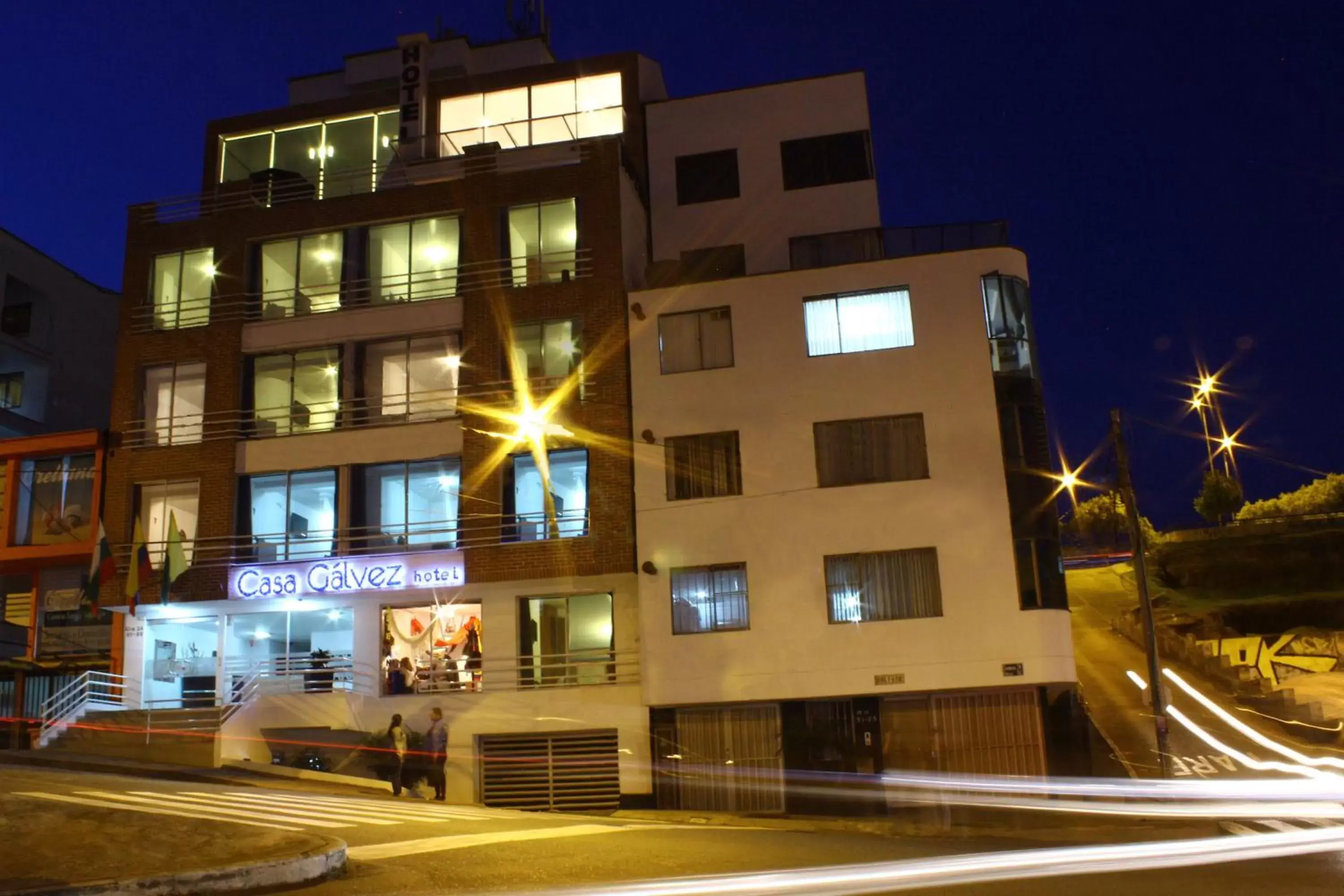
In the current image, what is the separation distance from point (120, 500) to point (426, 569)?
8.74m

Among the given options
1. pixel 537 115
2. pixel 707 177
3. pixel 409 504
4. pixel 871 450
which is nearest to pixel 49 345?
pixel 537 115

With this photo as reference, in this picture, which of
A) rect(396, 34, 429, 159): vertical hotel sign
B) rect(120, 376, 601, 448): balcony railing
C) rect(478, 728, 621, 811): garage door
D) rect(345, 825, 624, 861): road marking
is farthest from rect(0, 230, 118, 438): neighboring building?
rect(345, 825, 624, 861): road marking

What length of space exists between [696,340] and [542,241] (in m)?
5.40

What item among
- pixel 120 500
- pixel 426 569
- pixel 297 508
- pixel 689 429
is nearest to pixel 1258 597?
pixel 689 429

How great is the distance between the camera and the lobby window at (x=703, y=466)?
27469 mm

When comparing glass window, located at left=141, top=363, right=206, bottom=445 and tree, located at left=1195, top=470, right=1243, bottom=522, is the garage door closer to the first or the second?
glass window, located at left=141, top=363, right=206, bottom=445

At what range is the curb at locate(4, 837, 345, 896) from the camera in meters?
9.35

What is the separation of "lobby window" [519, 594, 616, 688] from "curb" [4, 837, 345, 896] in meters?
16.1

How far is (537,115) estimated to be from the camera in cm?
3456

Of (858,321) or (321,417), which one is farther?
(321,417)

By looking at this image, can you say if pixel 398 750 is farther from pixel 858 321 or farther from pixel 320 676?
pixel 858 321

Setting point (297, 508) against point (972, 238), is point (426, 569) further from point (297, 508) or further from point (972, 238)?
point (972, 238)

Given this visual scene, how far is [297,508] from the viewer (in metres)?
30.6

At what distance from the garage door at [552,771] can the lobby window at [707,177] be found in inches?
589
